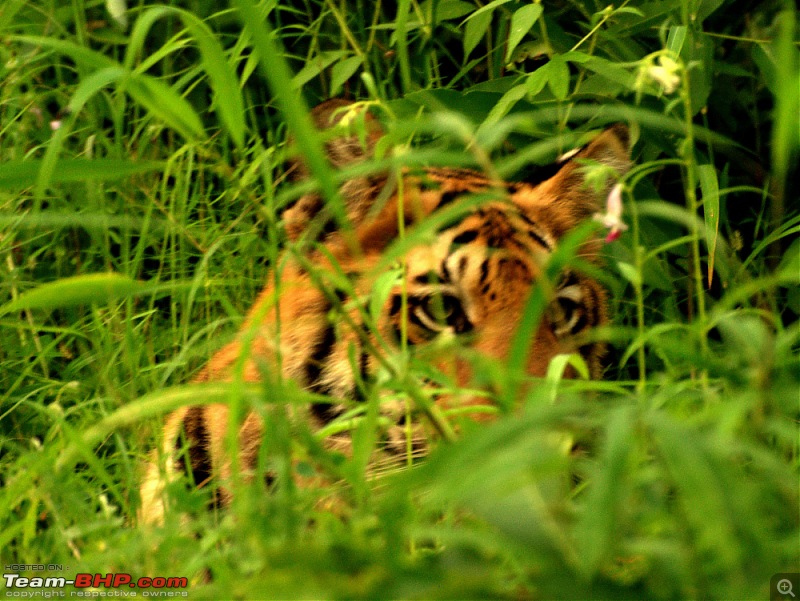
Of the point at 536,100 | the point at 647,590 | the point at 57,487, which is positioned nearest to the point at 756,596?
the point at 647,590

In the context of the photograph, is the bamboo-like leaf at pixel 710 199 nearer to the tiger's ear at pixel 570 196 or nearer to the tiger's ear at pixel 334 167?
the tiger's ear at pixel 570 196

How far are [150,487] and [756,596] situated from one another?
1694 mm

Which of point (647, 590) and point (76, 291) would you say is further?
point (76, 291)

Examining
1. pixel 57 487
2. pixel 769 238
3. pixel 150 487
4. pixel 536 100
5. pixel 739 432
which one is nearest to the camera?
pixel 739 432

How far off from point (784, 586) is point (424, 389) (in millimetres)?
974

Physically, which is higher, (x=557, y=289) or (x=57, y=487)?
(x=57, y=487)

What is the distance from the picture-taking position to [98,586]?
1636mm

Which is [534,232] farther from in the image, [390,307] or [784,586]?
[784,586]

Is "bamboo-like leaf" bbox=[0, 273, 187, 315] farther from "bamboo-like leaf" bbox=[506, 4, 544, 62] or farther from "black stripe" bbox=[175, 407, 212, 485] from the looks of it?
"bamboo-like leaf" bbox=[506, 4, 544, 62]

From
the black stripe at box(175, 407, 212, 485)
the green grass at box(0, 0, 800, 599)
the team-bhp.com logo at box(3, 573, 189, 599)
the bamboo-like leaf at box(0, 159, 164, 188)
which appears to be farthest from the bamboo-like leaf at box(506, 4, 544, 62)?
the team-bhp.com logo at box(3, 573, 189, 599)

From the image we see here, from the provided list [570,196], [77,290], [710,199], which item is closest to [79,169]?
[77,290]

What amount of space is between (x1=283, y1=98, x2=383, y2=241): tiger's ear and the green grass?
0.26m

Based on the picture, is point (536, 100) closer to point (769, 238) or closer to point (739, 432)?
point (769, 238)

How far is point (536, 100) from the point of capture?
3230 millimetres
